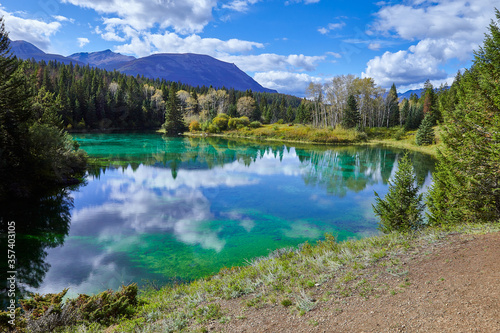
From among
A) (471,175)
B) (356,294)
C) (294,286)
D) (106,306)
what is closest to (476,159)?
(471,175)

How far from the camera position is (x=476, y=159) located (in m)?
11.1

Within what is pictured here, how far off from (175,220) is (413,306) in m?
12.7

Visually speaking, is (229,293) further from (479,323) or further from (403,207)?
(403,207)

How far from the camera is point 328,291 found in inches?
242

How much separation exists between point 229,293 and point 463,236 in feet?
23.5

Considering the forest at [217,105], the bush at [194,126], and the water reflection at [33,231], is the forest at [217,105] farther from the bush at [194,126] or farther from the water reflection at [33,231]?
the water reflection at [33,231]

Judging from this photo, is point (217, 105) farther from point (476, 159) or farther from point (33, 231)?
point (476, 159)

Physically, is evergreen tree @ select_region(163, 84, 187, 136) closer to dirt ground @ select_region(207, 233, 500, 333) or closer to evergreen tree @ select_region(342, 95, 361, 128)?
evergreen tree @ select_region(342, 95, 361, 128)

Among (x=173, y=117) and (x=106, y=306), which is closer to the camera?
(x=106, y=306)

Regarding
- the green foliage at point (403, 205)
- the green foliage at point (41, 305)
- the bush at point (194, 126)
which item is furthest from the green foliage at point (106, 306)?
the bush at point (194, 126)

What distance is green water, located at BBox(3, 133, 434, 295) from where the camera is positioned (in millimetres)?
10602

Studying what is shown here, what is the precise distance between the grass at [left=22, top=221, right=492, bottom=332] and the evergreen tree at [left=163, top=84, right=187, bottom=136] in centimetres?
6962

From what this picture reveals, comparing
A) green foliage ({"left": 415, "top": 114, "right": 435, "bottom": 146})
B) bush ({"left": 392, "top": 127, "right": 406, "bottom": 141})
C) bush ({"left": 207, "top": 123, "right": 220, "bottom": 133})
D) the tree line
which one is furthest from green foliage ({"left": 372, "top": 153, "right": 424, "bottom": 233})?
bush ({"left": 207, "top": 123, "right": 220, "bottom": 133})

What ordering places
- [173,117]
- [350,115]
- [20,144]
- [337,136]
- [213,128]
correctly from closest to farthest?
[20,144] < [337,136] < [350,115] < [213,128] < [173,117]
